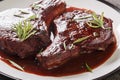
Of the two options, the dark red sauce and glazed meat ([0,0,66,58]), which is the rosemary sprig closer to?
glazed meat ([0,0,66,58])

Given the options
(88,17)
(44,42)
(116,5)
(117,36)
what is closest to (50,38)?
(44,42)

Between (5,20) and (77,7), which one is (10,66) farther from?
(77,7)

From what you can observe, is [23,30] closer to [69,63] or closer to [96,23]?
[69,63]

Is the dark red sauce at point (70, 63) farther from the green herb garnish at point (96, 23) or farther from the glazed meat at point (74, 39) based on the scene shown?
the green herb garnish at point (96, 23)

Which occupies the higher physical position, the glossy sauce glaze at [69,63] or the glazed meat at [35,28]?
the glazed meat at [35,28]

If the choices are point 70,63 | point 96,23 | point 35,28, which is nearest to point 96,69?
point 70,63

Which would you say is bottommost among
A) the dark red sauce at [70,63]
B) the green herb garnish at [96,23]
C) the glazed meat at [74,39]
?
the dark red sauce at [70,63]

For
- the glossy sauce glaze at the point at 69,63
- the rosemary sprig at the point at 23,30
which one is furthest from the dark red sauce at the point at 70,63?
the rosemary sprig at the point at 23,30
